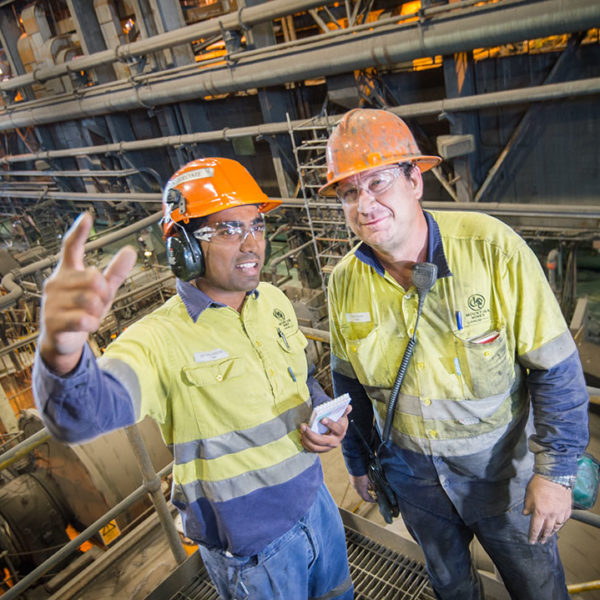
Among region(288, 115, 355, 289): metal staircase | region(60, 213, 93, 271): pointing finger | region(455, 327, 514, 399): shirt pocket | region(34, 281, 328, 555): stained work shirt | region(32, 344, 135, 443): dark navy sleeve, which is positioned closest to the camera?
region(60, 213, 93, 271): pointing finger

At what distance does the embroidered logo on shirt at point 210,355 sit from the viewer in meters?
1.66

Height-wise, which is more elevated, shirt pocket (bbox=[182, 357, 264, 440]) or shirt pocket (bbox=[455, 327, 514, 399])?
shirt pocket (bbox=[182, 357, 264, 440])

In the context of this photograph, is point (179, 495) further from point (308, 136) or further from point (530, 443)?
point (308, 136)

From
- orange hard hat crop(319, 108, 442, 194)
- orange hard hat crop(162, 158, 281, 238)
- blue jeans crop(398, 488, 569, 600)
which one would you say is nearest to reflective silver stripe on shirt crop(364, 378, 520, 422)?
blue jeans crop(398, 488, 569, 600)

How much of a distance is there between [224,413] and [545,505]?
1234mm

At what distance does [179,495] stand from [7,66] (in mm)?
20974

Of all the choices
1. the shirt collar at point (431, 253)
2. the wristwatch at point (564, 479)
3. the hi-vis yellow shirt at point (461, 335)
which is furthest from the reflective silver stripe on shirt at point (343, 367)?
the wristwatch at point (564, 479)

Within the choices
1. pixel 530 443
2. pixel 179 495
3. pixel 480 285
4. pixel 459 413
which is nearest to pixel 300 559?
pixel 179 495

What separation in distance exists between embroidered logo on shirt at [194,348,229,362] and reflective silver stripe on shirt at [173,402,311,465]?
0.28 metres

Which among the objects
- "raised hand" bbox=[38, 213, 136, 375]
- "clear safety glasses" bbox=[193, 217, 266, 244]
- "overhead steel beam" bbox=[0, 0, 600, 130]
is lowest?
"clear safety glasses" bbox=[193, 217, 266, 244]

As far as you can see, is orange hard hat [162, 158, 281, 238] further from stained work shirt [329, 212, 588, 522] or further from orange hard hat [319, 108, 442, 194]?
stained work shirt [329, 212, 588, 522]

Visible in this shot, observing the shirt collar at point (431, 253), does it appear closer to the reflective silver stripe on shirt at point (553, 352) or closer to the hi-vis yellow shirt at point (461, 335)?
the hi-vis yellow shirt at point (461, 335)

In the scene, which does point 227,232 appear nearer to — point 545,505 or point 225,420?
point 225,420

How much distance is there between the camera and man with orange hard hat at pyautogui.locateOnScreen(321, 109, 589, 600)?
1.68 m
